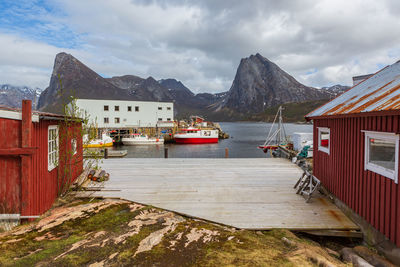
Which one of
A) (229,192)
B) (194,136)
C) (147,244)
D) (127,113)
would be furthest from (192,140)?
(147,244)

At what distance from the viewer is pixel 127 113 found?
168ft

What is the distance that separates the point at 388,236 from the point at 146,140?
141 feet

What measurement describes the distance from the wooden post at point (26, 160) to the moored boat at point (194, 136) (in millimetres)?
41972

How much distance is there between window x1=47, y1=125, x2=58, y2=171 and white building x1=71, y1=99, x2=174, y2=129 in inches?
1706

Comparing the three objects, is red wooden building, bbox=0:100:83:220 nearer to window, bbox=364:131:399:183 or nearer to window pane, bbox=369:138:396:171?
window, bbox=364:131:399:183

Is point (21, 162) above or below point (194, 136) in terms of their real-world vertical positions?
above

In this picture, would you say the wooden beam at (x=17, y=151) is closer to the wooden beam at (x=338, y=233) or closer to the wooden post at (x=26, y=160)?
the wooden post at (x=26, y=160)

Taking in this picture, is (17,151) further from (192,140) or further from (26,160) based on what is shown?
(192,140)

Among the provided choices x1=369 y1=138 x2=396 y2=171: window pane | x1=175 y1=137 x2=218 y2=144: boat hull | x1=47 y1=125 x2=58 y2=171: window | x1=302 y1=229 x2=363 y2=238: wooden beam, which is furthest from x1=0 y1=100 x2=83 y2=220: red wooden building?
x1=175 y1=137 x2=218 y2=144: boat hull

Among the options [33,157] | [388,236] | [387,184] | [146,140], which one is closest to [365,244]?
[388,236]

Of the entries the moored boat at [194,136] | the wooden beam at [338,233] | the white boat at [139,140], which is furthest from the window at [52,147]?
the moored boat at [194,136]

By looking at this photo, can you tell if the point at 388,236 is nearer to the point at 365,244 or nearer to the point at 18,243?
the point at 365,244

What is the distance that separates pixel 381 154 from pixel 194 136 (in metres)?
42.6

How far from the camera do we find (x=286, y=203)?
6980mm
